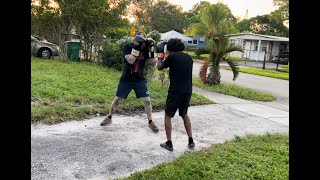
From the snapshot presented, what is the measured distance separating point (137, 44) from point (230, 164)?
8.11 feet

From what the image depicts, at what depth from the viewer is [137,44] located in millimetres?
5312

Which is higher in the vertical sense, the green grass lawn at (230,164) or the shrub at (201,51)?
the shrub at (201,51)

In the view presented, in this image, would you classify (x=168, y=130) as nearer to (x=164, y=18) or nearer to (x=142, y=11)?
(x=142, y=11)

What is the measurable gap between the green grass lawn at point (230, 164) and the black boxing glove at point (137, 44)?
1.88 meters

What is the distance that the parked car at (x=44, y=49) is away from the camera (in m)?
16.0

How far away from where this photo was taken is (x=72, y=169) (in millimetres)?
3824

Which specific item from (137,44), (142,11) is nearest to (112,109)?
(137,44)

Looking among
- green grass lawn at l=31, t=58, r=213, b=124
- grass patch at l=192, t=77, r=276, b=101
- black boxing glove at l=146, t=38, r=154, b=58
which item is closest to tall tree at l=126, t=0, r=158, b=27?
grass patch at l=192, t=77, r=276, b=101

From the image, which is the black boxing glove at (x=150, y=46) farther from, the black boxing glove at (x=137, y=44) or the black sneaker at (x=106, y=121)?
the black sneaker at (x=106, y=121)

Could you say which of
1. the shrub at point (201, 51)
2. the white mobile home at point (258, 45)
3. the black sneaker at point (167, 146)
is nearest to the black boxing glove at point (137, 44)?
the black sneaker at point (167, 146)

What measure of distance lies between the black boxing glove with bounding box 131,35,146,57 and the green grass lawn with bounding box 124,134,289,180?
1.88 metres
